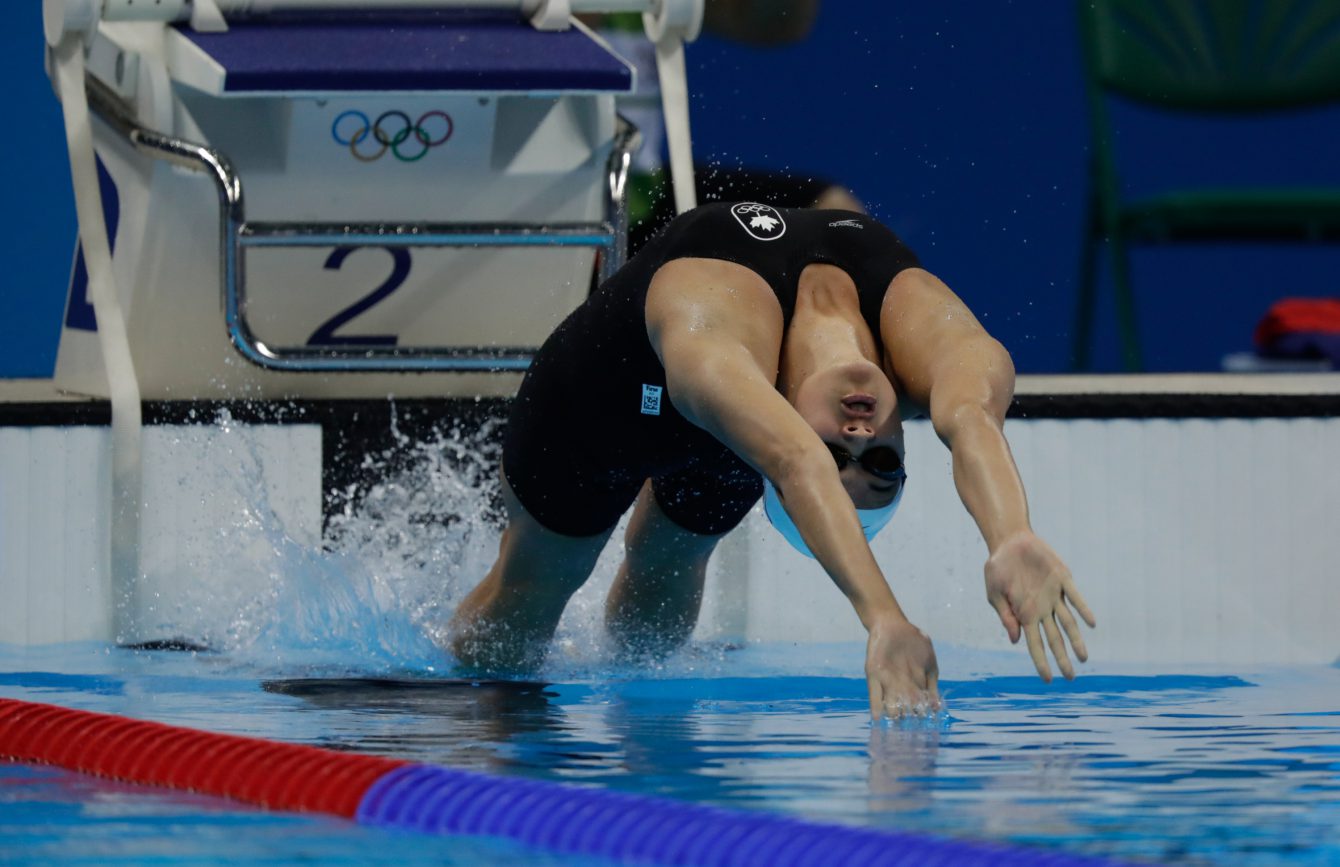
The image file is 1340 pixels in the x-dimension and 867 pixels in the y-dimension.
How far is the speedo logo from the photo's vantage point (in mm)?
2949

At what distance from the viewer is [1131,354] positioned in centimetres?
517

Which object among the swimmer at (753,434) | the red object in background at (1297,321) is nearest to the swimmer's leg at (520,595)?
the swimmer at (753,434)

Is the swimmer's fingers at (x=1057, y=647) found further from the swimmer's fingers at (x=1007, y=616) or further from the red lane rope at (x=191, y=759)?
the red lane rope at (x=191, y=759)

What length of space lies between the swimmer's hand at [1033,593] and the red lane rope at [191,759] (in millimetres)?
698

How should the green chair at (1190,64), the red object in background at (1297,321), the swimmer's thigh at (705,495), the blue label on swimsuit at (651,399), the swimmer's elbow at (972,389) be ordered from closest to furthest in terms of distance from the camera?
the swimmer's elbow at (972,389) → the blue label on swimsuit at (651,399) → the swimmer's thigh at (705,495) → the red object in background at (1297,321) → the green chair at (1190,64)

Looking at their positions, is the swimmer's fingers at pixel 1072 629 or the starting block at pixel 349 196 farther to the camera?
the starting block at pixel 349 196

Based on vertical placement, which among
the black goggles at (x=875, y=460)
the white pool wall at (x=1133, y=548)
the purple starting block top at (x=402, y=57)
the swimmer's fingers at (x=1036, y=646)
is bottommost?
the white pool wall at (x=1133, y=548)

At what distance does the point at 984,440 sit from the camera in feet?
8.11

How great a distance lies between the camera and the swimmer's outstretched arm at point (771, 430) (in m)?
2.34

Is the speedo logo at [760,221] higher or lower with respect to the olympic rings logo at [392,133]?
lower

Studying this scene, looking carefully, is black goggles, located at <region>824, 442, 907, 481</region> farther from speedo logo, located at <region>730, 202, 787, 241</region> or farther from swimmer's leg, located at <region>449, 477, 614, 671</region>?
swimmer's leg, located at <region>449, 477, 614, 671</region>

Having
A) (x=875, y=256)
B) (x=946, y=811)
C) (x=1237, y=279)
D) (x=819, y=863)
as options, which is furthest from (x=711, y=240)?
(x=1237, y=279)

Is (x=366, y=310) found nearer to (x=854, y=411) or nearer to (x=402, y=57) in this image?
(x=402, y=57)

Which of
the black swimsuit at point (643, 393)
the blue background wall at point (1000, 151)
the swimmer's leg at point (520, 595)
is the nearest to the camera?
the black swimsuit at point (643, 393)
